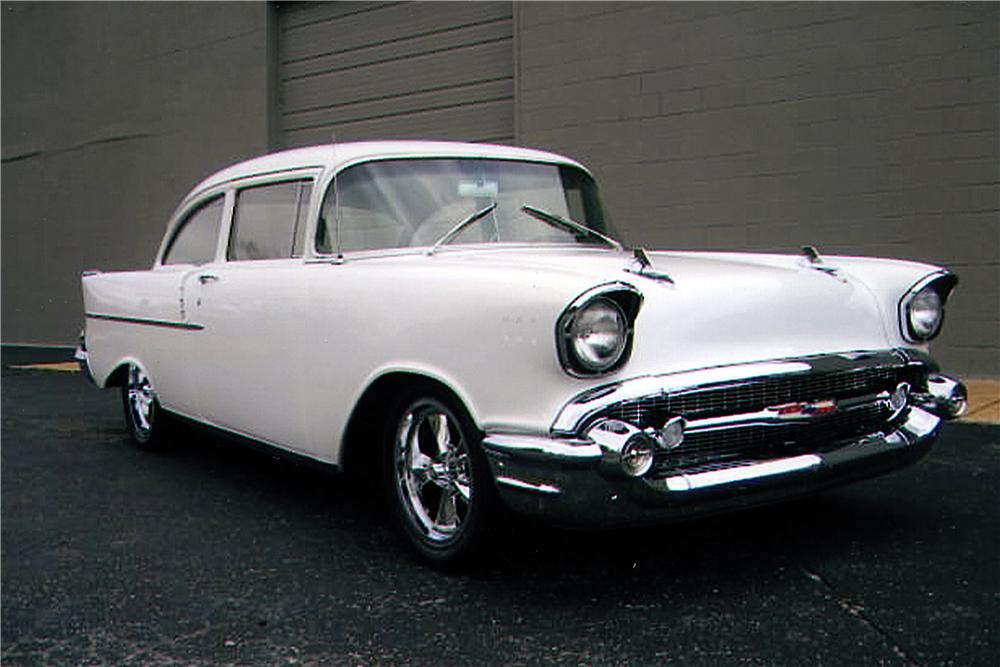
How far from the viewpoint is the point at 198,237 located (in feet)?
14.7

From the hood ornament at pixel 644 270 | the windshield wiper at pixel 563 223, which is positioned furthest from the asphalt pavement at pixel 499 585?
the windshield wiper at pixel 563 223

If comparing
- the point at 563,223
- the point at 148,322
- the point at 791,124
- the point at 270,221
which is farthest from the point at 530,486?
the point at 791,124

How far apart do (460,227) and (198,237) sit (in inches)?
66.9

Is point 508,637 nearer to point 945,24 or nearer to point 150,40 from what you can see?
point 945,24

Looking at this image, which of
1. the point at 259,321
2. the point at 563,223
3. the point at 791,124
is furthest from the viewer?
the point at 791,124

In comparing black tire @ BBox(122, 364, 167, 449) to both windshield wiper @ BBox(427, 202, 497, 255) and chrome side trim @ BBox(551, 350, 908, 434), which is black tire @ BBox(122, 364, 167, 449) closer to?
windshield wiper @ BBox(427, 202, 497, 255)

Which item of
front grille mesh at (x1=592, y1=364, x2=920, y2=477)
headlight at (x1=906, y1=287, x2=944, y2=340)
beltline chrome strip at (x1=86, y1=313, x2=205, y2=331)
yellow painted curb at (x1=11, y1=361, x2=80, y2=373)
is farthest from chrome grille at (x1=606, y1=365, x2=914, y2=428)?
yellow painted curb at (x1=11, y1=361, x2=80, y2=373)

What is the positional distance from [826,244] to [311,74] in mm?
5849

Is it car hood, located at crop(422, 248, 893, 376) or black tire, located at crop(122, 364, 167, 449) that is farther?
black tire, located at crop(122, 364, 167, 449)

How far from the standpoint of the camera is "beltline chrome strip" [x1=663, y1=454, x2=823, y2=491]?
8.11ft

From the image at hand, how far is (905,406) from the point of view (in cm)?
299

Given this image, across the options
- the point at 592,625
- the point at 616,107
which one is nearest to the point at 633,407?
the point at 592,625

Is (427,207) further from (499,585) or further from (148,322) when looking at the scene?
(148,322)

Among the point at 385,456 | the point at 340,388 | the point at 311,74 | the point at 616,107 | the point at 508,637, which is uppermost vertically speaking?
the point at 311,74
